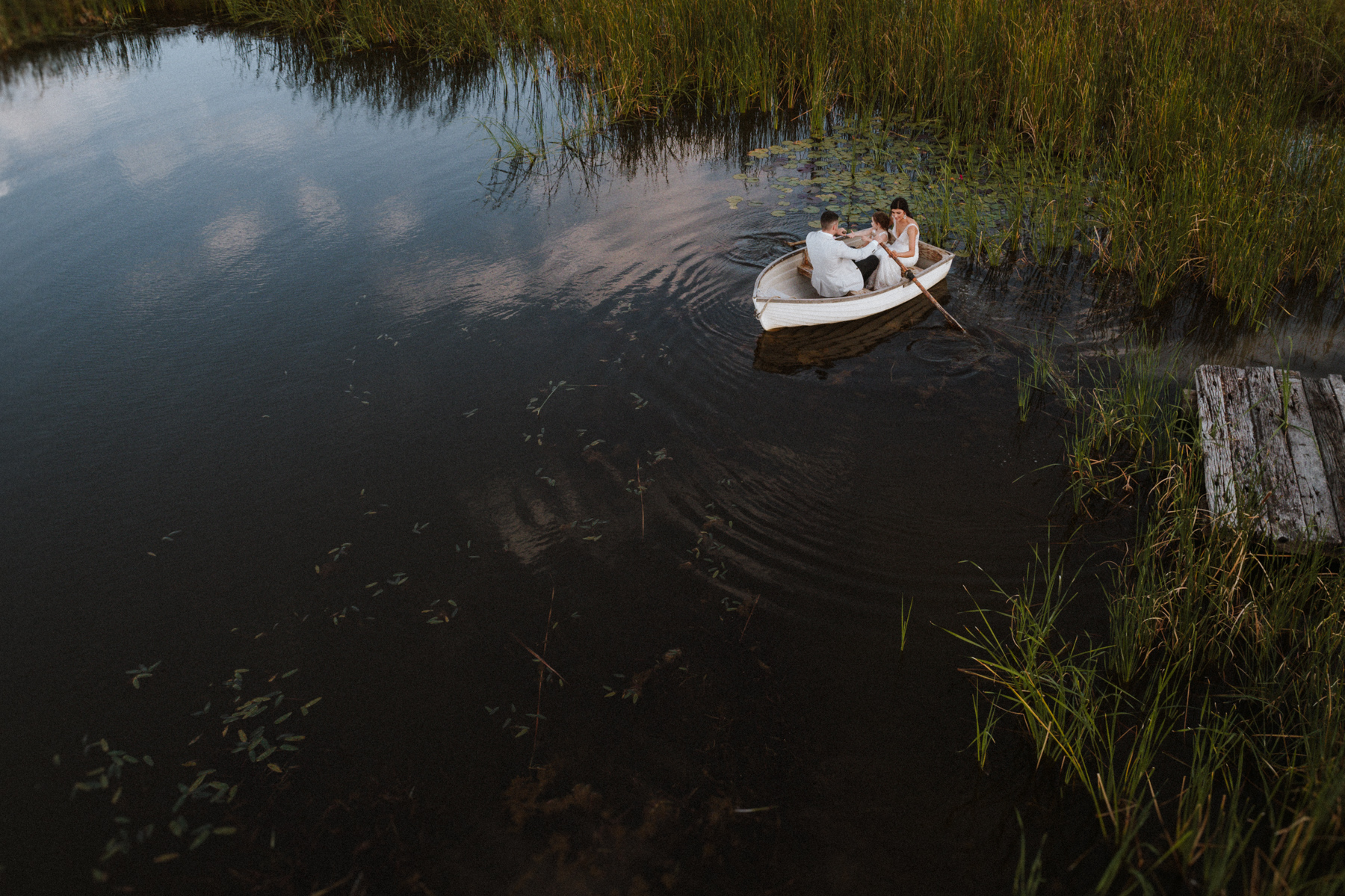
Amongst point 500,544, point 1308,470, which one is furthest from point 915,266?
point 500,544

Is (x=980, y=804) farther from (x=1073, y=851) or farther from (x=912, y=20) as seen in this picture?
(x=912, y=20)

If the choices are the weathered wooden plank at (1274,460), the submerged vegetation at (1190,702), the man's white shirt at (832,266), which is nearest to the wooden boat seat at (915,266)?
the man's white shirt at (832,266)

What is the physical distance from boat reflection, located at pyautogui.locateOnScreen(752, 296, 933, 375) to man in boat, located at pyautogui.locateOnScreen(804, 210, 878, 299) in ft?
1.07

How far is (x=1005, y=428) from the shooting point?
18.2ft

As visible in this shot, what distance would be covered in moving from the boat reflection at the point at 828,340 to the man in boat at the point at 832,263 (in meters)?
0.33

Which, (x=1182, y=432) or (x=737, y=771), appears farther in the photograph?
(x=1182, y=432)

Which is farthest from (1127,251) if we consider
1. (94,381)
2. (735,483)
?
(94,381)

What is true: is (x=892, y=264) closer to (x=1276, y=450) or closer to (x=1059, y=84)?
(x=1276, y=450)

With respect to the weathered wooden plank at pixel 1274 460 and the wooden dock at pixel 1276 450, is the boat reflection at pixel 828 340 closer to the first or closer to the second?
the wooden dock at pixel 1276 450

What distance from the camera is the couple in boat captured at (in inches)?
261

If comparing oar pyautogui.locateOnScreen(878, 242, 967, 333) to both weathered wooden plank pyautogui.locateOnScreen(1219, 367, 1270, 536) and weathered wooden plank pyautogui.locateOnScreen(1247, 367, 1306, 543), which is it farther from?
weathered wooden plank pyautogui.locateOnScreen(1247, 367, 1306, 543)

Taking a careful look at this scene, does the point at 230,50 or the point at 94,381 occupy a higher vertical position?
the point at 230,50

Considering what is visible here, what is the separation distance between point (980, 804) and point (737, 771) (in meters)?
1.05

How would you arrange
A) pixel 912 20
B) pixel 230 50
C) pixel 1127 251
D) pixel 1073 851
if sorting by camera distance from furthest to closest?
pixel 230 50, pixel 912 20, pixel 1127 251, pixel 1073 851
